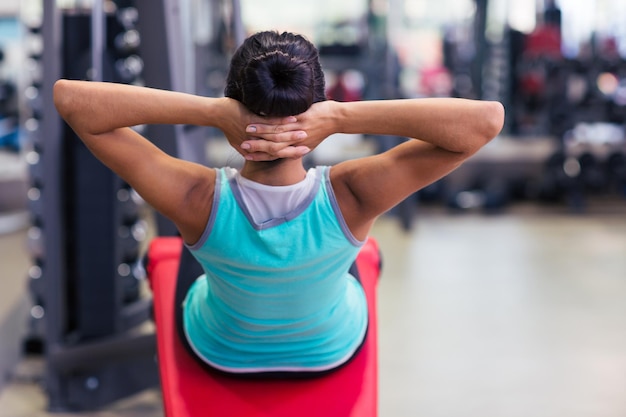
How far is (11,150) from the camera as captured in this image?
19.8ft

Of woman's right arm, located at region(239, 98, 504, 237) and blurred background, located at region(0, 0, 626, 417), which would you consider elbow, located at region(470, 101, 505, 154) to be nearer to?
woman's right arm, located at region(239, 98, 504, 237)

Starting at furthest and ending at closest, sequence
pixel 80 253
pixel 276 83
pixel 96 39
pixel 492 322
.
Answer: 1. pixel 492 322
2. pixel 80 253
3. pixel 96 39
4. pixel 276 83

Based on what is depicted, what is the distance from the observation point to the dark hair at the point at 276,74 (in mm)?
1168

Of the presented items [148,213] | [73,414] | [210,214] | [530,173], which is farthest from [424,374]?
[530,173]

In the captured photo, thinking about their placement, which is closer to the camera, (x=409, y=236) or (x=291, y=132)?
(x=291, y=132)

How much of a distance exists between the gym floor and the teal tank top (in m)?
0.93

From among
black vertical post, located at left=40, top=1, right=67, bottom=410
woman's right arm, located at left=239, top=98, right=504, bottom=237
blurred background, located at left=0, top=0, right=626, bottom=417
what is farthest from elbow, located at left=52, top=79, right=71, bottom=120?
black vertical post, located at left=40, top=1, right=67, bottom=410

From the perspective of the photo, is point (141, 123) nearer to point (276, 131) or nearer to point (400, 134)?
point (276, 131)

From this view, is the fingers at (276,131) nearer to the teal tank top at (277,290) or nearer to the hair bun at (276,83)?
the hair bun at (276,83)

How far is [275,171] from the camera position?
129 cm

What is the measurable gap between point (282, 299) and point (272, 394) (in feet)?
0.90

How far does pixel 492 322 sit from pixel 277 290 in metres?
2.08

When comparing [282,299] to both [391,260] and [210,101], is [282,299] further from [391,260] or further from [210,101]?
[391,260]

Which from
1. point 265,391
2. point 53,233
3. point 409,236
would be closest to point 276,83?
point 265,391
